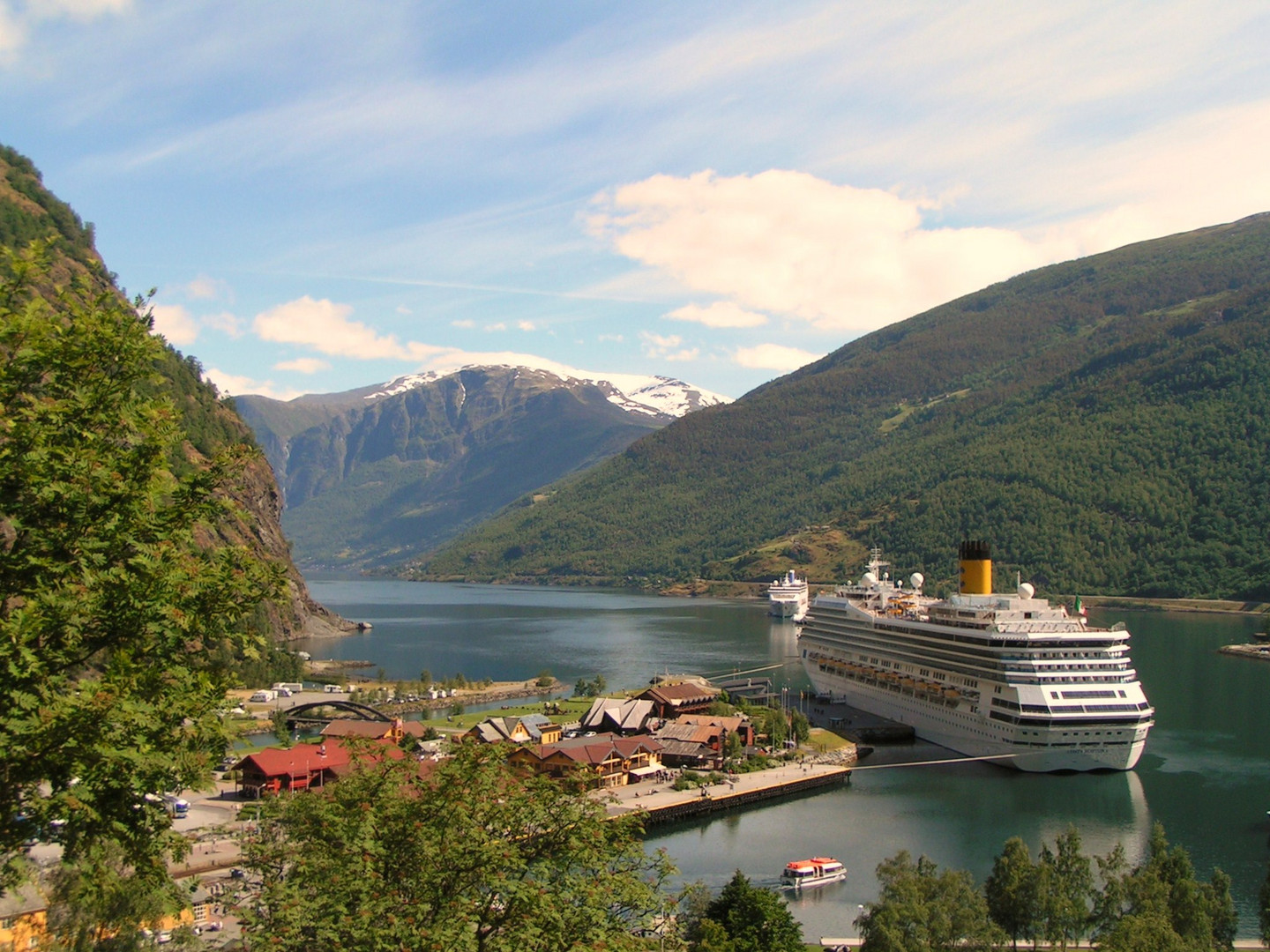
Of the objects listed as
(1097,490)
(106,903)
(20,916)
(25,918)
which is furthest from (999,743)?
(1097,490)

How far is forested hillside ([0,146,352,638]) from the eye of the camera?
265 ft

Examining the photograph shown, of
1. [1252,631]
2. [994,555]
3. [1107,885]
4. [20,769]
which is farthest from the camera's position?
[994,555]

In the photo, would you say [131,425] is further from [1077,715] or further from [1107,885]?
[1077,715]

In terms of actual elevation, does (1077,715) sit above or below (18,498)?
below

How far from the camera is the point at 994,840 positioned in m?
33.3

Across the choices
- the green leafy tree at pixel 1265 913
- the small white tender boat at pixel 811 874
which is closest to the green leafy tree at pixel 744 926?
the small white tender boat at pixel 811 874

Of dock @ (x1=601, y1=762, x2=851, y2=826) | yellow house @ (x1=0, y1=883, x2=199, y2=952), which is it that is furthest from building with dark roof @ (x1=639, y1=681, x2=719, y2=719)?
yellow house @ (x1=0, y1=883, x2=199, y2=952)

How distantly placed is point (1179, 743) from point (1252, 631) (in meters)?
52.6

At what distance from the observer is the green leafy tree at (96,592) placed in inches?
243

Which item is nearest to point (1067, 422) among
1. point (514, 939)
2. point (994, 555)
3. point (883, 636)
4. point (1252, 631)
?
point (994, 555)

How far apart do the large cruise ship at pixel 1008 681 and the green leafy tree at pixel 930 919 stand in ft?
63.8

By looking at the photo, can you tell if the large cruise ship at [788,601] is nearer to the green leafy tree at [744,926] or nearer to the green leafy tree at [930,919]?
the green leafy tree at [930,919]

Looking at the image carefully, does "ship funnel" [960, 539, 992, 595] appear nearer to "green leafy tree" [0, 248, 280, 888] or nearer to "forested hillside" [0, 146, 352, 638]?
"forested hillside" [0, 146, 352, 638]

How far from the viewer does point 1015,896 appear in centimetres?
2389
